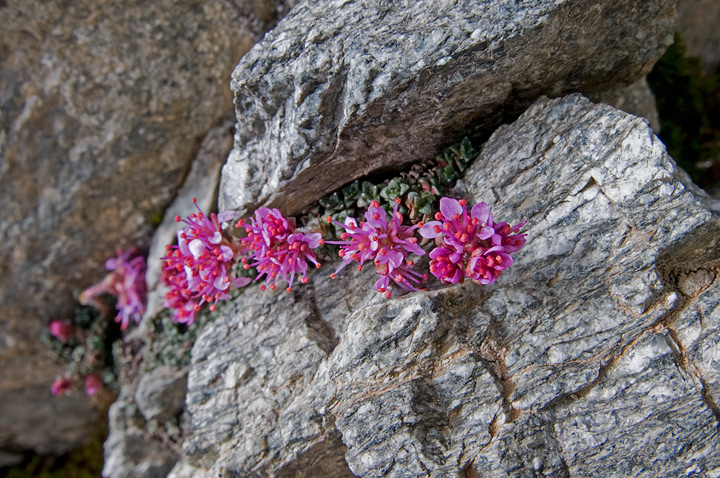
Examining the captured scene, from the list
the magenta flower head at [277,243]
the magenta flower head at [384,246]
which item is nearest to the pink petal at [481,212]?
the magenta flower head at [384,246]

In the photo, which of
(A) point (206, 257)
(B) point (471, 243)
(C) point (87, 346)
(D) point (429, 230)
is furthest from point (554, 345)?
(C) point (87, 346)

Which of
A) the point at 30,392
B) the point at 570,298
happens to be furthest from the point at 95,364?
the point at 570,298

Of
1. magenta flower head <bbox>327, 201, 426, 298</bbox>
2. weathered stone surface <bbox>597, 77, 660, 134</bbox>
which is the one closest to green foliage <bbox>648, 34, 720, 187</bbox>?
weathered stone surface <bbox>597, 77, 660, 134</bbox>

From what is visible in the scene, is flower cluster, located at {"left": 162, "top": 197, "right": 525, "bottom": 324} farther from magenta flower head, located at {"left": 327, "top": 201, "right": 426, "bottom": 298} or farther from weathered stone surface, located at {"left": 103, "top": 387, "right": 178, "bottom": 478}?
weathered stone surface, located at {"left": 103, "top": 387, "right": 178, "bottom": 478}

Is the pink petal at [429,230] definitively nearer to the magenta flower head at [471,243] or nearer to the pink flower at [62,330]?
the magenta flower head at [471,243]

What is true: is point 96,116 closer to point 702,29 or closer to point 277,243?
point 277,243

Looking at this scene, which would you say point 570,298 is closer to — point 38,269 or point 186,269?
point 186,269
